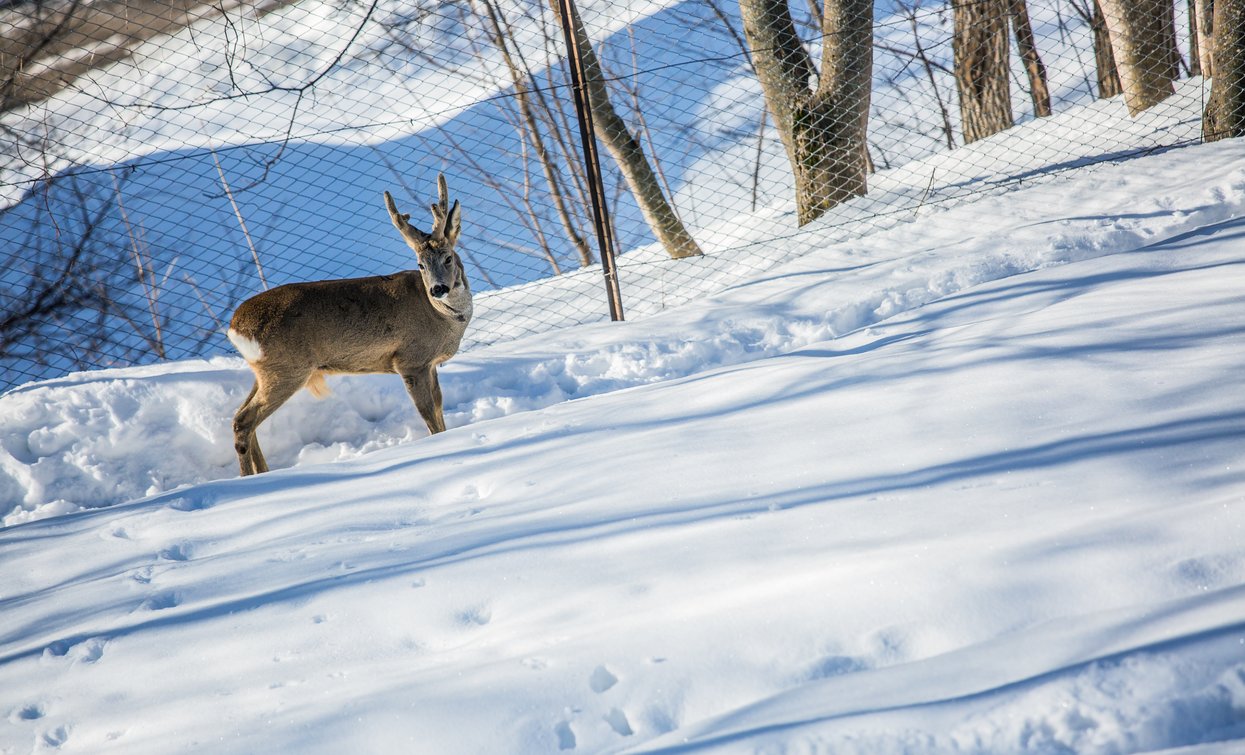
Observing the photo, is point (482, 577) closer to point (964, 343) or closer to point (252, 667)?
point (252, 667)

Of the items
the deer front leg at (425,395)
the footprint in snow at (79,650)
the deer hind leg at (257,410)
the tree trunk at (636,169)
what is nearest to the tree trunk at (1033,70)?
the tree trunk at (636,169)

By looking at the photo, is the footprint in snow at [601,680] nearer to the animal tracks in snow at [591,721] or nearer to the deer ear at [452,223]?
the animal tracks in snow at [591,721]

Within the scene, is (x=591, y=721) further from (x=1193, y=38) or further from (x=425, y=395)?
(x=1193, y=38)

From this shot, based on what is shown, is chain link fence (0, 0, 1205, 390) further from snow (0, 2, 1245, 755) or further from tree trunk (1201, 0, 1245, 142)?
snow (0, 2, 1245, 755)

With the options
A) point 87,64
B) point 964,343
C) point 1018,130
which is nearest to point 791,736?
point 964,343

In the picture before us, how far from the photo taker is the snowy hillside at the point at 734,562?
1.75m

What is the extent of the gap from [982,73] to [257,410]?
9514mm

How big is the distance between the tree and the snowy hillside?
9.99 ft

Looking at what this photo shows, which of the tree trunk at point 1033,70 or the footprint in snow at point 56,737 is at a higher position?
the tree trunk at point 1033,70

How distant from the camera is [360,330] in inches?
188

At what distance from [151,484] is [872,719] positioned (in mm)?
4140

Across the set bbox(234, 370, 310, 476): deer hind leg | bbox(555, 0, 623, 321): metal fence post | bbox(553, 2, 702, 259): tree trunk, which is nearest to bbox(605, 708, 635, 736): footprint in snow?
bbox(234, 370, 310, 476): deer hind leg

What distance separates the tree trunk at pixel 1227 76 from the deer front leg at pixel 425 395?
19.4ft

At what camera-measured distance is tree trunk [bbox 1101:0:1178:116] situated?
748cm
